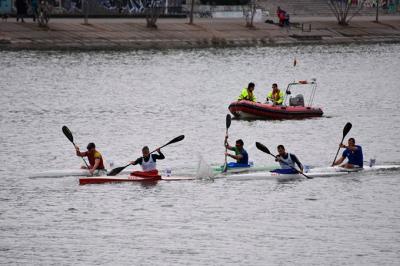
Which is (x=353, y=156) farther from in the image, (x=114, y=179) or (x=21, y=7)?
(x=21, y=7)

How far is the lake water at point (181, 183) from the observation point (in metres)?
33.4

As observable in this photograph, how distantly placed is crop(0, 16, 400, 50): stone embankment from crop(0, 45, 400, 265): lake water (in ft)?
5.77

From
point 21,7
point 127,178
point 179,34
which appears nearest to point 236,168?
point 127,178

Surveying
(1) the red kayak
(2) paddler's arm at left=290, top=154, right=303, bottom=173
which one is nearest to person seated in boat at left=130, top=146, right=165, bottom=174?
(1) the red kayak

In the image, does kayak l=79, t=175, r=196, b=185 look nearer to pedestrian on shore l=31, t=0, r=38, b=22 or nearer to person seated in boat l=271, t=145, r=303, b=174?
person seated in boat l=271, t=145, r=303, b=174

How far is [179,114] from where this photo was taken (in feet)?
201

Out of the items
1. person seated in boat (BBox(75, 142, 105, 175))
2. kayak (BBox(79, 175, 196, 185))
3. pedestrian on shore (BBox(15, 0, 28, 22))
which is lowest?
kayak (BBox(79, 175, 196, 185))

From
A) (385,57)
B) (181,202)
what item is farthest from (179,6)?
(181,202)

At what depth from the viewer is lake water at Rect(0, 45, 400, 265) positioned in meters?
33.4

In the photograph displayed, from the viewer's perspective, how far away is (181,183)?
1626 inches

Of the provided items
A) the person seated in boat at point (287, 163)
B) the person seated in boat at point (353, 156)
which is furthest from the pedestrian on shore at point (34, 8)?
the person seated in boat at point (287, 163)

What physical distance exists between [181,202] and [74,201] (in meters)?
3.61

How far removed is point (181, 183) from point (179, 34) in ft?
170

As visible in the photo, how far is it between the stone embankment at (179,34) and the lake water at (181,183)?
1.76 metres
